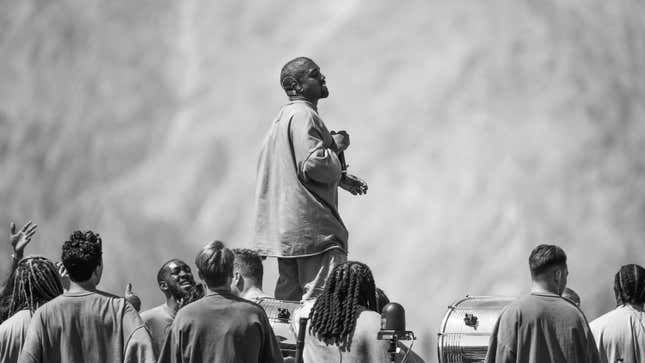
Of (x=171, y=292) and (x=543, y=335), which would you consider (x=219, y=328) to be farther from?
(x=171, y=292)

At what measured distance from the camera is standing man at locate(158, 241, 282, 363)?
23.1 ft

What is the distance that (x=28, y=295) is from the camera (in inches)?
314

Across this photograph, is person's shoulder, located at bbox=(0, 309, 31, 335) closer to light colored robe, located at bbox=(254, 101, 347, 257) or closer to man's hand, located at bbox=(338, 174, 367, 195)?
light colored robe, located at bbox=(254, 101, 347, 257)

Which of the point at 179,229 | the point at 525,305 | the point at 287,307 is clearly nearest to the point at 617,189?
the point at 179,229

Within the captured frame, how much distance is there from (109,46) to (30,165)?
2.14 meters

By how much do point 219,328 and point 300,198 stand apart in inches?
134

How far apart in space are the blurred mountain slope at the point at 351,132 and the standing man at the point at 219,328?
35.8ft

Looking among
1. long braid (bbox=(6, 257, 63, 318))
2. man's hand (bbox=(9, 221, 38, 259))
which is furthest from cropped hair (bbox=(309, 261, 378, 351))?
man's hand (bbox=(9, 221, 38, 259))

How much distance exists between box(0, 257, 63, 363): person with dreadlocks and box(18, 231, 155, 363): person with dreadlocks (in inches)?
31.9

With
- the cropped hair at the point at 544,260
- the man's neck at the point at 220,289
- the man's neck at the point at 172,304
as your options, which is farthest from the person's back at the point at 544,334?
the man's neck at the point at 172,304

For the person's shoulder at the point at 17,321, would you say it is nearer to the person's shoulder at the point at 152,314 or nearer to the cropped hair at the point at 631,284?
the person's shoulder at the point at 152,314

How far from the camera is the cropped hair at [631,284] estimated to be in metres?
9.07

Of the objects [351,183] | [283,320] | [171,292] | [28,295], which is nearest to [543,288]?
[283,320]

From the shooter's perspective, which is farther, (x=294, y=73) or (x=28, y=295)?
(x=294, y=73)
